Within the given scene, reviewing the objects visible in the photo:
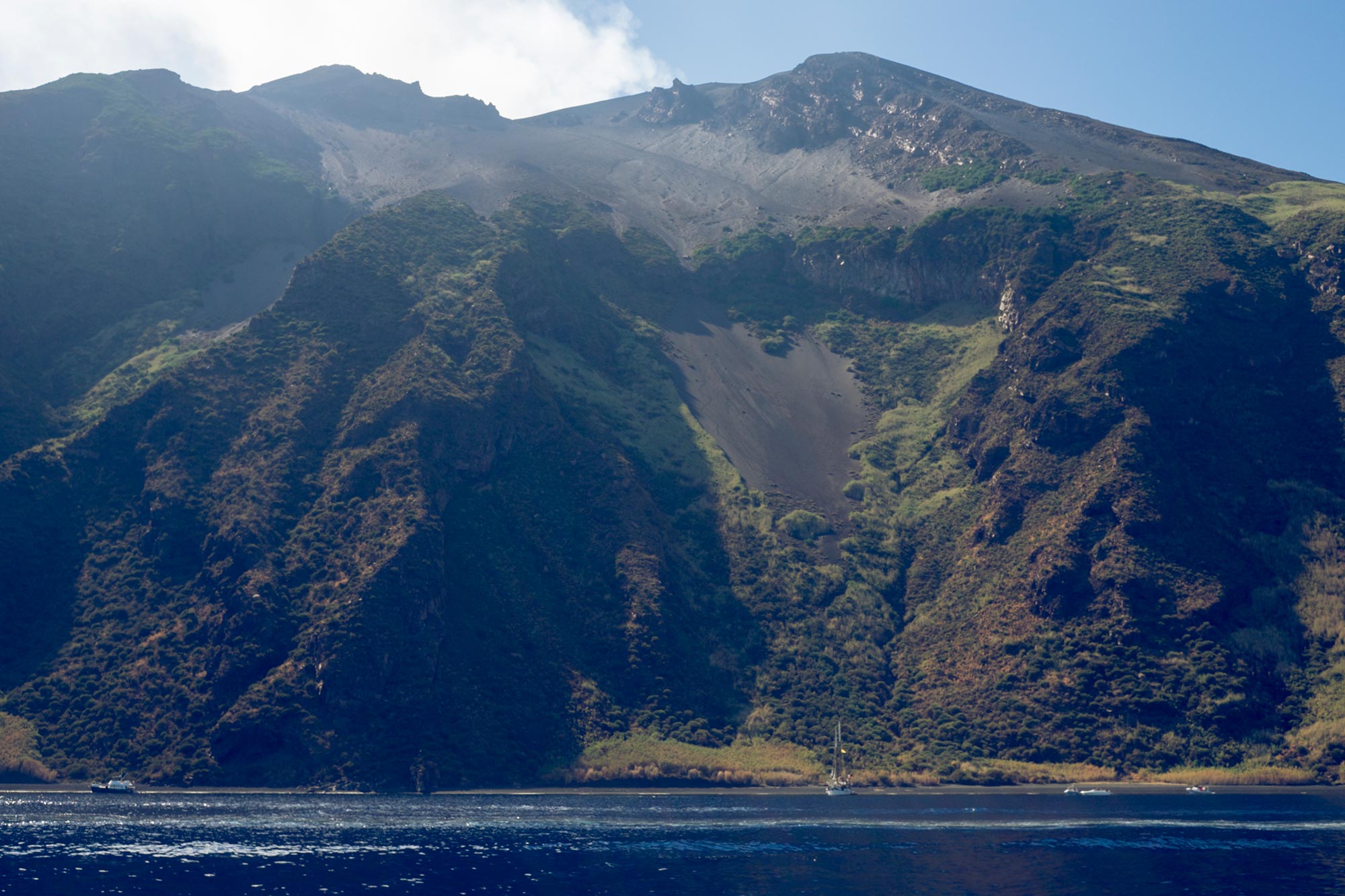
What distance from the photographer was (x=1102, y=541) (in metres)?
148

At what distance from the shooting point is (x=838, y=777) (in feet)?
440

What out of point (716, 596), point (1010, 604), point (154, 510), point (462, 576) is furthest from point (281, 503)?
point (1010, 604)

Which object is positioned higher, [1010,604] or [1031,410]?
[1031,410]

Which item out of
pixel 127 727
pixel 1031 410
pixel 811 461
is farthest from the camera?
pixel 811 461

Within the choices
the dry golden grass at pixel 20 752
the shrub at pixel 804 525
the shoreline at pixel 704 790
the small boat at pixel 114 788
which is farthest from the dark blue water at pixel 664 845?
the shrub at pixel 804 525

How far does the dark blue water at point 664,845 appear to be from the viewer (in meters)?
74.0

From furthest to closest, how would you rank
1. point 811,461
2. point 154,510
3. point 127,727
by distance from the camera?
point 811,461
point 154,510
point 127,727

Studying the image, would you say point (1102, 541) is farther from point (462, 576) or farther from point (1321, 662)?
point (462, 576)

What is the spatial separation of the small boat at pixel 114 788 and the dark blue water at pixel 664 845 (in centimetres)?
206

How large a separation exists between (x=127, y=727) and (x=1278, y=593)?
130194mm

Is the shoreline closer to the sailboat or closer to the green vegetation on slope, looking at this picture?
the sailboat

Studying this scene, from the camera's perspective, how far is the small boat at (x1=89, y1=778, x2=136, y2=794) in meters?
112

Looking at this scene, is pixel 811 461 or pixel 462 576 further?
pixel 811 461

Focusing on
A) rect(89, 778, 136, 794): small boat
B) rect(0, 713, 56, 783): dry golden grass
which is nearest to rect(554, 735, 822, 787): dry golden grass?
rect(89, 778, 136, 794): small boat
